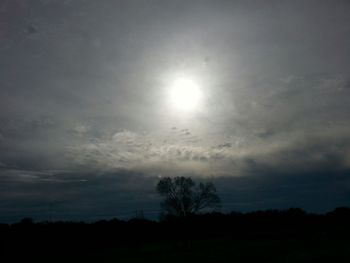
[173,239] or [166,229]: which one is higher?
[166,229]

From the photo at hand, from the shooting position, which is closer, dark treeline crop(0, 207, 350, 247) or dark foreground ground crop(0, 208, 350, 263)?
dark foreground ground crop(0, 208, 350, 263)

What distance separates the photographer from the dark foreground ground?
37.1 metres

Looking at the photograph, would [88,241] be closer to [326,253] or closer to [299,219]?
[326,253]

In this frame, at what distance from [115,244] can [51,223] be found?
14.2m

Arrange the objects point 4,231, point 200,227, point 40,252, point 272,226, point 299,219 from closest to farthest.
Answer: point 40,252 → point 4,231 → point 200,227 → point 272,226 → point 299,219

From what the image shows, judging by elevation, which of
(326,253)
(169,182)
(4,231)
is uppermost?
(169,182)

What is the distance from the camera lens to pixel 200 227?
71688 mm

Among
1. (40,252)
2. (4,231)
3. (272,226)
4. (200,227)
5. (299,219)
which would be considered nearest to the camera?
(40,252)

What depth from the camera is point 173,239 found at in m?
62.8

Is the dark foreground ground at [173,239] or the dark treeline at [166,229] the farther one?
the dark treeline at [166,229]

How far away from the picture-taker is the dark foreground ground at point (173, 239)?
3706 cm

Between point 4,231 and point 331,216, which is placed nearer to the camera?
point 4,231

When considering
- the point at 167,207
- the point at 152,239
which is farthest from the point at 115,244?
the point at 167,207

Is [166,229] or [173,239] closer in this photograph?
[173,239]
